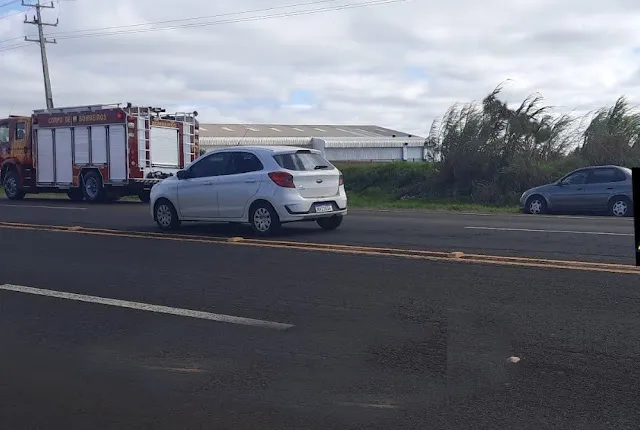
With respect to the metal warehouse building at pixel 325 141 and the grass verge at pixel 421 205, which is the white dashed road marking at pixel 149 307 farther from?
the metal warehouse building at pixel 325 141

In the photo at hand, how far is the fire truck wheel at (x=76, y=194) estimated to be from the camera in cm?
2867

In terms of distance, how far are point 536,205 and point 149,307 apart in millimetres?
15769

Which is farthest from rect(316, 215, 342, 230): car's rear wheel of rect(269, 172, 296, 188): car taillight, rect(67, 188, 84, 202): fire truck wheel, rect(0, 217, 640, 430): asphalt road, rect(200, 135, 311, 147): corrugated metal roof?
rect(200, 135, 311, 147): corrugated metal roof

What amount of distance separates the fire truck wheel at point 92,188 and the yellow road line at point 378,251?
10.5m

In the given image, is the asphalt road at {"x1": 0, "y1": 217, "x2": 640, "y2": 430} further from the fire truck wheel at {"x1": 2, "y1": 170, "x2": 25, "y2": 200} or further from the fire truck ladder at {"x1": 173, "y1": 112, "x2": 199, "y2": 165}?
the fire truck wheel at {"x1": 2, "y1": 170, "x2": 25, "y2": 200}

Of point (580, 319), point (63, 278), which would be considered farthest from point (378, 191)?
point (580, 319)

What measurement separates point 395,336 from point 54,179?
23437 mm

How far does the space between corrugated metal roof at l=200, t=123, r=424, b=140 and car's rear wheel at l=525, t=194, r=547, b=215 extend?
34.4m

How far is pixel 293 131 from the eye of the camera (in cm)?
6353

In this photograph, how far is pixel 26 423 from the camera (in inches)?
223

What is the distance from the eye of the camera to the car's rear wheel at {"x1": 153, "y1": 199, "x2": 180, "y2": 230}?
16.4 metres

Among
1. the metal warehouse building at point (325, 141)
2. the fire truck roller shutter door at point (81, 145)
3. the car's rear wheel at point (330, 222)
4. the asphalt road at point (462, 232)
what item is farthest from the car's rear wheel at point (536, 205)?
the metal warehouse building at point (325, 141)

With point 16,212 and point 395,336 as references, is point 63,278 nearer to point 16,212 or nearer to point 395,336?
point 395,336

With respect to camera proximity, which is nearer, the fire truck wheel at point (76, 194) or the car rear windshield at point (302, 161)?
→ the car rear windshield at point (302, 161)
